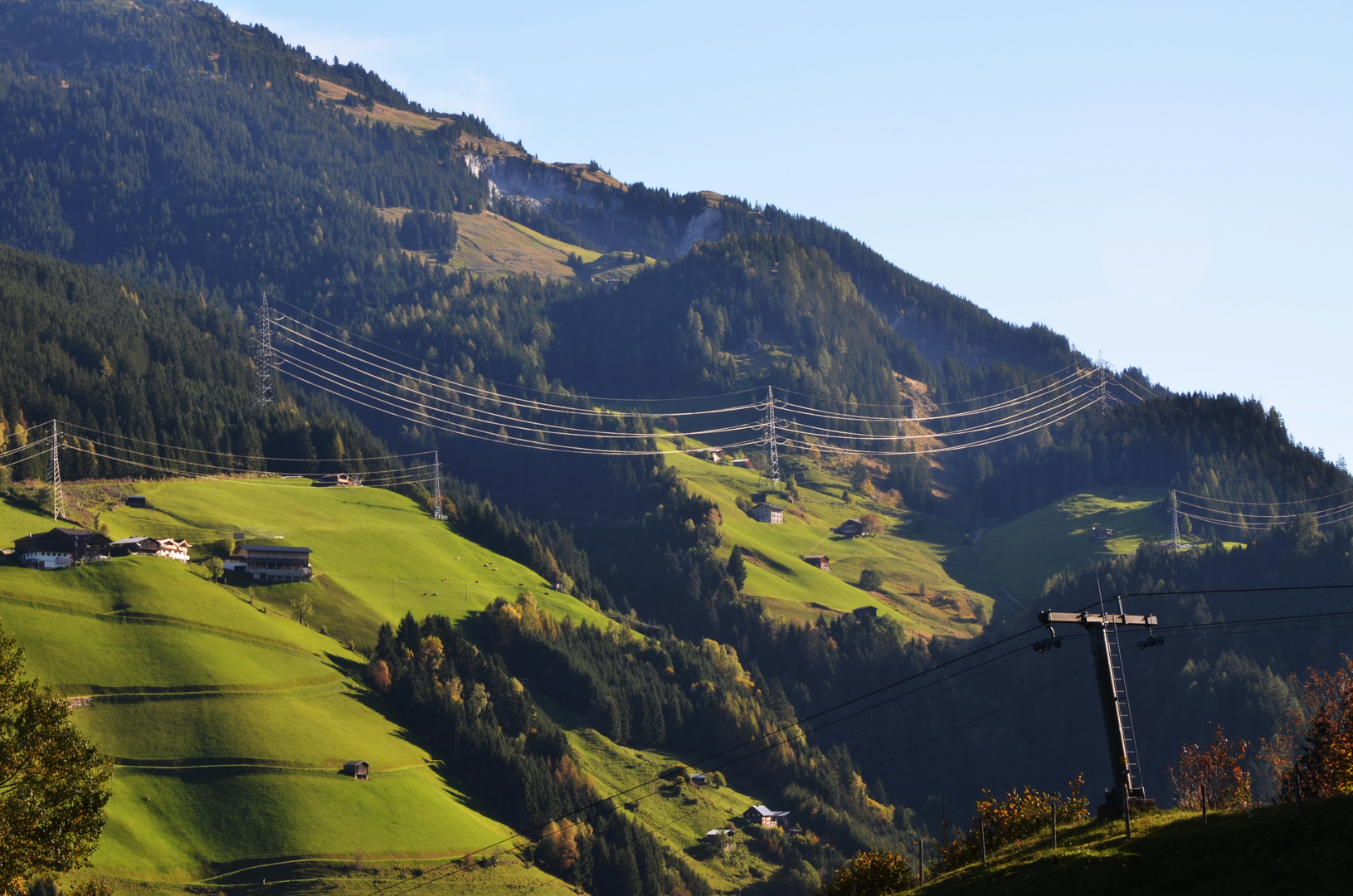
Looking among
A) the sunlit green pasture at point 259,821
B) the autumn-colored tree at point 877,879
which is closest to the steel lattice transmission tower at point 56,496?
the sunlit green pasture at point 259,821

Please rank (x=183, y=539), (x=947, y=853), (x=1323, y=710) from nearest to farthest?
1. (x=947, y=853)
2. (x=1323, y=710)
3. (x=183, y=539)

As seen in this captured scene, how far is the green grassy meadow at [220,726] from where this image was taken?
414 feet

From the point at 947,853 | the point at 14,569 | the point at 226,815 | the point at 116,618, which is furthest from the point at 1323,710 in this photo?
the point at 14,569

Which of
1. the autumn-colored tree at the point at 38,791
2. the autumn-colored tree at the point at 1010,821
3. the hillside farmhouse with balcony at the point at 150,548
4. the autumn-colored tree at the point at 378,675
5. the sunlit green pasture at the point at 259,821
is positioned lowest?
the sunlit green pasture at the point at 259,821

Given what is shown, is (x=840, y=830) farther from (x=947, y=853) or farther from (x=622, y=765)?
(x=947, y=853)

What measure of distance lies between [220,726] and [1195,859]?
11524cm

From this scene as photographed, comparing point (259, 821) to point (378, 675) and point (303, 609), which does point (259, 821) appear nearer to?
point (378, 675)

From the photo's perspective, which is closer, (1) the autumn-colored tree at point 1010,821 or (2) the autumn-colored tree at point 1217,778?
(1) the autumn-colored tree at point 1010,821

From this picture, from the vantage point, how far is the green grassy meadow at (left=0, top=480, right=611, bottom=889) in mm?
126312

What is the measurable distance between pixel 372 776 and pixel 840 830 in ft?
239

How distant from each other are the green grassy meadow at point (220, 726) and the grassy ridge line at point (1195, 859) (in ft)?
301

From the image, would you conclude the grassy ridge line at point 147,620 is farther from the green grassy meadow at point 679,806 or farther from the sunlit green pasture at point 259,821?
the green grassy meadow at point 679,806

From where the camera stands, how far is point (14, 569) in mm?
152125

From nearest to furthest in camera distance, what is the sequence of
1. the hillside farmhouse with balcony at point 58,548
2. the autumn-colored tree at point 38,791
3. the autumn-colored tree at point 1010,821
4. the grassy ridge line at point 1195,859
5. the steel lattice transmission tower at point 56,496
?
the grassy ridge line at point 1195,859, the autumn-colored tree at point 38,791, the autumn-colored tree at point 1010,821, the hillside farmhouse with balcony at point 58,548, the steel lattice transmission tower at point 56,496
